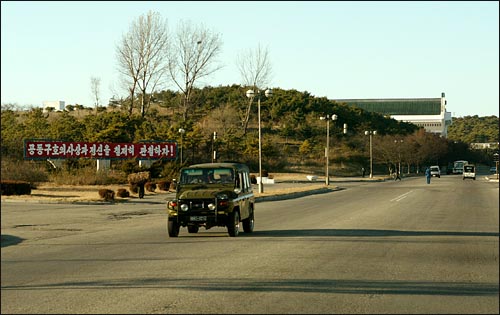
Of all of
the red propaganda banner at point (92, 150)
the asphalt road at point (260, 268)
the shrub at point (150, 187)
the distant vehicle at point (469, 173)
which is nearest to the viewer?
the asphalt road at point (260, 268)

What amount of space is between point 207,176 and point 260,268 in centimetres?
801

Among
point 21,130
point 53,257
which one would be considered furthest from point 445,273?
point 21,130

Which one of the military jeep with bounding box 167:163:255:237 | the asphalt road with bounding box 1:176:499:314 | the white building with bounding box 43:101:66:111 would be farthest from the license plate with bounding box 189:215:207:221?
the white building with bounding box 43:101:66:111

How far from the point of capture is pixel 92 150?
218 feet

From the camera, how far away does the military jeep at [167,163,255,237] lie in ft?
65.0

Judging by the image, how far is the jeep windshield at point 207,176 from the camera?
829 inches

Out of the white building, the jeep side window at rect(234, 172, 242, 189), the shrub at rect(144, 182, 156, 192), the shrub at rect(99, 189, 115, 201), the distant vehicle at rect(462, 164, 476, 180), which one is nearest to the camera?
the jeep side window at rect(234, 172, 242, 189)

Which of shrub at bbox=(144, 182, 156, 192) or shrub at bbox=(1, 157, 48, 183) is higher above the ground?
shrub at bbox=(1, 157, 48, 183)

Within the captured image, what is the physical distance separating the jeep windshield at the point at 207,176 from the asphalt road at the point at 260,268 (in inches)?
63.1

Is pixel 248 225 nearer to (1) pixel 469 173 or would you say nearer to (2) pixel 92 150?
(2) pixel 92 150

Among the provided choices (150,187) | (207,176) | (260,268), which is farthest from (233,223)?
(150,187)

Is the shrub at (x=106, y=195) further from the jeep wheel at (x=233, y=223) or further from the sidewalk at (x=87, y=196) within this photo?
the jeep wheel at (x=233, y=223)

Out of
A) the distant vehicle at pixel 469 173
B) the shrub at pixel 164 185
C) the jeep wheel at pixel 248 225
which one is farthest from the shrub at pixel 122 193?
the distant vehicle at pixel 469 173

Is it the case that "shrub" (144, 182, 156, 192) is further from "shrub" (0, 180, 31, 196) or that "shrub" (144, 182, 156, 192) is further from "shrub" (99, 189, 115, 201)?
"shrub" (0, 180, 31, 196)
